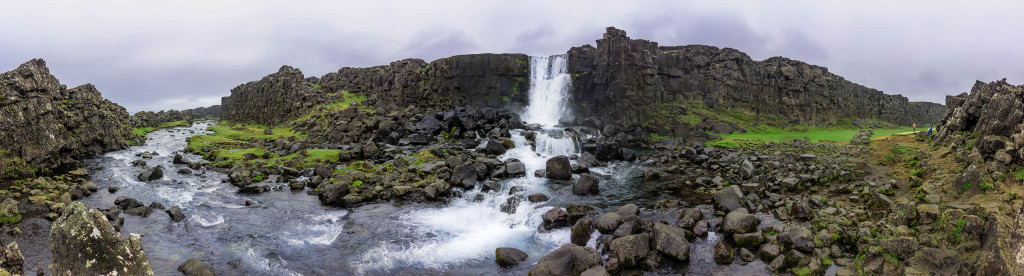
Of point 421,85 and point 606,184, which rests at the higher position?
point 421,85

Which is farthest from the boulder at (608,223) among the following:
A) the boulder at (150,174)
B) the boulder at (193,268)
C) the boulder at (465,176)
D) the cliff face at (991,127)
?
the boulder at (150,174)

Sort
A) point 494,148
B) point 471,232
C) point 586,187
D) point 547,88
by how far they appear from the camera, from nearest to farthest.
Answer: point 471,232 < point 586,187 < point 494,148 < point 547,88

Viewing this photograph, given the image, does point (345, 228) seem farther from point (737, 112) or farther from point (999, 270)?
point (737, 112)

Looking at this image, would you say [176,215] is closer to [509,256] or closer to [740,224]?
[509,256]

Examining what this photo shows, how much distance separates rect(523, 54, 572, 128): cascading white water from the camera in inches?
2290

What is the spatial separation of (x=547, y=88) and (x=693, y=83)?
21305 mm

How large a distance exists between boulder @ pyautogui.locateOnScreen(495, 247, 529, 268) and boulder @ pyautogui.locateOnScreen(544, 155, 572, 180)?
1246 cm

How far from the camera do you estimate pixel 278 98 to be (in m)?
75.4

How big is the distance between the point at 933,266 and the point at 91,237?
18.4 meters

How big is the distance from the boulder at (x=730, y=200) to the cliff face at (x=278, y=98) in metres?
61.8

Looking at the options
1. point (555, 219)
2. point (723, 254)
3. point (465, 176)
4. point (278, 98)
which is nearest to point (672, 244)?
point (723, 254)

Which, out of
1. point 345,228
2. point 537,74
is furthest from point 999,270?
point 537,74

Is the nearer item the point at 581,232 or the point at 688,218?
the point at 581,232

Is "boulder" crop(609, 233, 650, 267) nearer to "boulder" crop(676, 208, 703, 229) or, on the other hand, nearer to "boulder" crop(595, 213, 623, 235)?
"boulder" crop(595, 213, 623, 235)
